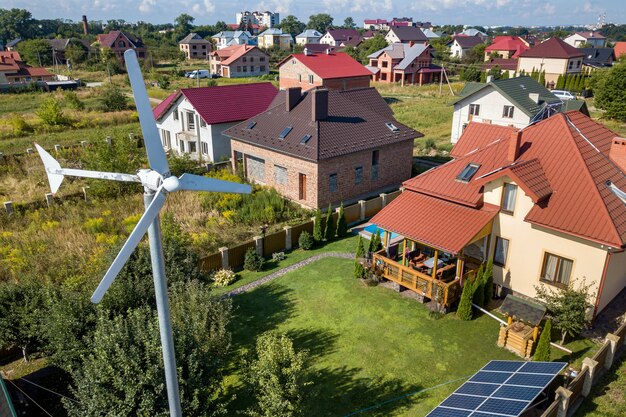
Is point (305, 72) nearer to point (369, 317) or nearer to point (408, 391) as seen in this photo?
point (369, 317)

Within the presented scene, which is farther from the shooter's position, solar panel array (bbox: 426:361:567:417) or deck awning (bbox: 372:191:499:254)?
deck awning (bbox: 372:191:499:254)

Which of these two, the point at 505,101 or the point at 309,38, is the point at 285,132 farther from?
the point at 309,38

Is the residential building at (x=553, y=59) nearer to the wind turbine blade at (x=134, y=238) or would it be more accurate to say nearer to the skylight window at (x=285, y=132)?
the skylight window at (x=285, y=132)

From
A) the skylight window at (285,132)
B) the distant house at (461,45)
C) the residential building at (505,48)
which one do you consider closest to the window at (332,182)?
the skylight window at (285,132)

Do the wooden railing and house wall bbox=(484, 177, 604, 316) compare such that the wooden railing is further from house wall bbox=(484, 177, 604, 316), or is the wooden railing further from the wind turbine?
the wind turbine

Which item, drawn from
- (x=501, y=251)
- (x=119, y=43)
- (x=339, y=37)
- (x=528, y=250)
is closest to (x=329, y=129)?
(x=501, y=251)

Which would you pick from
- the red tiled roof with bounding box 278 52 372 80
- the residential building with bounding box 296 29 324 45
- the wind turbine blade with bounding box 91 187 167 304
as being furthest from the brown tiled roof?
the residential building with bounding box 296 29 324 45
